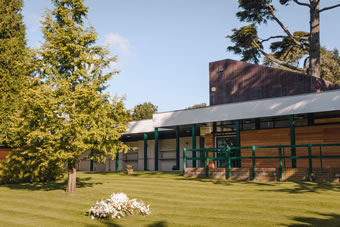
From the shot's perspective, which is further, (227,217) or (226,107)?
(226,107)

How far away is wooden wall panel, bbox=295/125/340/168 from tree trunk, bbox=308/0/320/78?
10.4 metres

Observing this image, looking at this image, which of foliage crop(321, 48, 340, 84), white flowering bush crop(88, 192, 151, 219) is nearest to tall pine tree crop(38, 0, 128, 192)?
white flowering bush crop(88, 192, 151, 219)

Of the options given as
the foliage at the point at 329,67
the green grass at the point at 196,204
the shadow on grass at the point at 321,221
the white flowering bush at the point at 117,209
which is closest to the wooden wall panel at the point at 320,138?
the green grass at the point at 196,204

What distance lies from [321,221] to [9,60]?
66.4ft

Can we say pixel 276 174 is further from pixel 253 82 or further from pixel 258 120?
pixel 253 82

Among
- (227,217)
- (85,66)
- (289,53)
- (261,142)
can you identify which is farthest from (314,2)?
(227,217)

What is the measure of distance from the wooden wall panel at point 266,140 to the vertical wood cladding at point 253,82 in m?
3.96

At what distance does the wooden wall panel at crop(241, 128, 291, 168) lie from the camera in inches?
890

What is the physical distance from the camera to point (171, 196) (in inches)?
507

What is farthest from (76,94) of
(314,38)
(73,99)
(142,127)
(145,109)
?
(145,109)

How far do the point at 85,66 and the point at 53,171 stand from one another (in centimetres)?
778

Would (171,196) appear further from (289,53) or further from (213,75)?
(289,53)

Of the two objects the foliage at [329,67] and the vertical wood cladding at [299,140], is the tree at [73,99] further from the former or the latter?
the foliage at [329,67]

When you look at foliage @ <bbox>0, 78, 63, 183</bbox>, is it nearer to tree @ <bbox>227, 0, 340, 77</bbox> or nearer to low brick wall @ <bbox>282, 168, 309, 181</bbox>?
low brick wall @ <bbox>282, 168, 309, 181</bbox>
